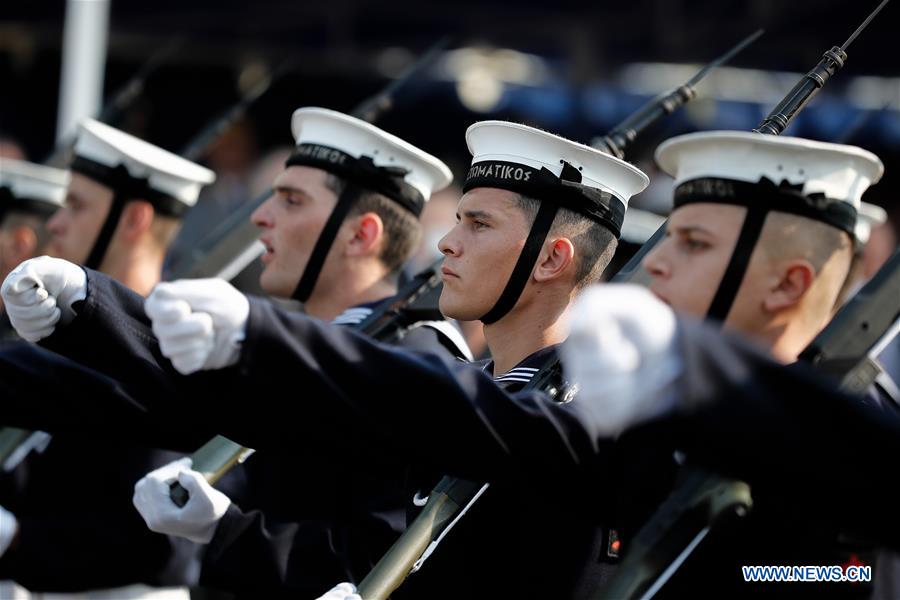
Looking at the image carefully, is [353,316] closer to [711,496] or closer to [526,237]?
[526,237]

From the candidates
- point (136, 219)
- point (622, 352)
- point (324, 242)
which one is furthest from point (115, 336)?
point (136, 219)

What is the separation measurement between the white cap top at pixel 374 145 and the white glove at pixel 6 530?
1.68m

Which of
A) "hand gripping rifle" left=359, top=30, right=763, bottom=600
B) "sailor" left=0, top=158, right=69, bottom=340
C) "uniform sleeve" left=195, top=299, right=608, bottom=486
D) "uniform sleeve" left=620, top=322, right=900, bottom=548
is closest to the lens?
"uniform sleeve" left=620, top=322, right=900, bottom=548

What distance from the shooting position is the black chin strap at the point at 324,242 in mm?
4621

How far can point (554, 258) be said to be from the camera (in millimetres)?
3605

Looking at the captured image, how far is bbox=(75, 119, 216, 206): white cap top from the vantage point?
18.1ft

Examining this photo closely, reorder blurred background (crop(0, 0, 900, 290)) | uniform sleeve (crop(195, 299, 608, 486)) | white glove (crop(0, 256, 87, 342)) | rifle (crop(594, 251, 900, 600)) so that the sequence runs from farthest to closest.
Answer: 1. blurred background (crop(0, 0, 900, 290))
2. white glove (crop(0, 256, 87, 342))
3. rifle (crop(594, 251, 900, 600))
4. uniform sleeve (crop(195, 299, 608, 486))

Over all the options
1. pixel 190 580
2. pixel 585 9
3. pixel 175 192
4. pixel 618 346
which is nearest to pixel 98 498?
pixel 190 580

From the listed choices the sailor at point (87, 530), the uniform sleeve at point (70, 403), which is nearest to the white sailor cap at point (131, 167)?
the sailor at point (87, 530)

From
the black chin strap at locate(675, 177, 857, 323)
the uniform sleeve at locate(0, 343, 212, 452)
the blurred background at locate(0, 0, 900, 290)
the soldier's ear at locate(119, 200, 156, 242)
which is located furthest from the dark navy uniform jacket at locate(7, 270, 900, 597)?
the blurred background at locate(0, 0, 900, 290)

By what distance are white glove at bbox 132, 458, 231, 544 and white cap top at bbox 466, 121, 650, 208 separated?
128 cm

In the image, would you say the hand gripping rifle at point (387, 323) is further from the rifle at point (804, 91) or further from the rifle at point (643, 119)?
the rifle at point (804, 91)

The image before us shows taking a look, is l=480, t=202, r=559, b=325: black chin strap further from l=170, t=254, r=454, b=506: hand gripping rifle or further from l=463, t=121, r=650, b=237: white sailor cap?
l=170, t=254, r=454, b=506: hand gripping rifle

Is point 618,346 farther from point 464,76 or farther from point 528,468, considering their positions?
point 464,76
